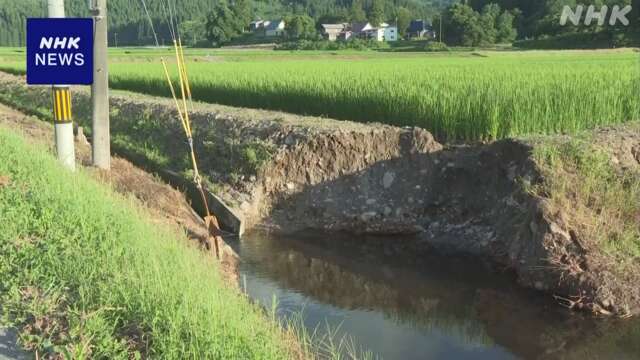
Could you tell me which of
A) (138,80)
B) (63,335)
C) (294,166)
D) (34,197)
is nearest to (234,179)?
(294,166)

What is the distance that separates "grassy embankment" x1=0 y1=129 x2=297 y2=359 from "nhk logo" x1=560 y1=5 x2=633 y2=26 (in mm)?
48080

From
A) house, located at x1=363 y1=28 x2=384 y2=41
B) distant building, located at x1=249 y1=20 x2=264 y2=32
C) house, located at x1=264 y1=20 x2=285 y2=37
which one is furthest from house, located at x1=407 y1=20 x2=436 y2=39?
distant building, located at x1=249 y1=20 x2=264 y2=32

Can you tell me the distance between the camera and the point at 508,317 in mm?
7434

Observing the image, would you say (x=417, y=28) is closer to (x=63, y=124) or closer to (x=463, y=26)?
(x=463, y=26)

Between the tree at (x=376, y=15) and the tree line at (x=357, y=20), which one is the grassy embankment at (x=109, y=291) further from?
the tree at (x=376, y=15)

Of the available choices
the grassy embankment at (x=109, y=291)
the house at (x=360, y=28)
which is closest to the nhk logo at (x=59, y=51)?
the grassy embankment at (x=109, y=291)

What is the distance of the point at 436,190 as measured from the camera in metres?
10.6

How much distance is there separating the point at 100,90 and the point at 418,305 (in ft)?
19.7

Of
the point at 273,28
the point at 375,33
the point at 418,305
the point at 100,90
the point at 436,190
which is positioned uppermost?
the point at 273,28

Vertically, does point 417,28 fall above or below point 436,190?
above

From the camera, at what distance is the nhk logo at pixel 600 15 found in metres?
49.4

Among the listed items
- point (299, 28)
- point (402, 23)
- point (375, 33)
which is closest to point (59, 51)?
point (299, 28)

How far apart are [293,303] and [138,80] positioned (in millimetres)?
17471

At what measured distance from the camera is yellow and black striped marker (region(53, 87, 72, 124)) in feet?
29.6
